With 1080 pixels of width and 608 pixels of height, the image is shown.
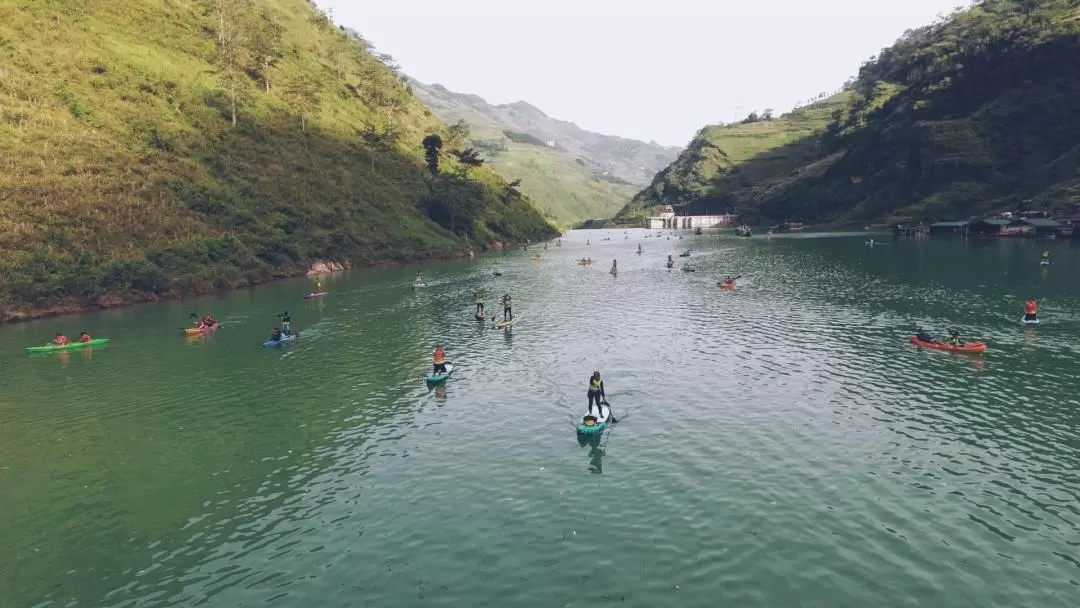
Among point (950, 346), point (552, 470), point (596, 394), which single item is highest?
point (596, 394)

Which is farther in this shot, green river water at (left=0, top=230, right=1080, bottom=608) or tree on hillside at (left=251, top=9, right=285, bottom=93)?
tree on hillside at (left=251, top=9, right=285, bottom=93)

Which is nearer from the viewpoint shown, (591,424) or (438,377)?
(591,424)

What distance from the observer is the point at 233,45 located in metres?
156

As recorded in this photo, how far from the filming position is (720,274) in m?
110

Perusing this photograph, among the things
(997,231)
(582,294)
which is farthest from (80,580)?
(997,231)

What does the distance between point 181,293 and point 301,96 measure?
9242 cm

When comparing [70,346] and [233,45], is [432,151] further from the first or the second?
[70,346]

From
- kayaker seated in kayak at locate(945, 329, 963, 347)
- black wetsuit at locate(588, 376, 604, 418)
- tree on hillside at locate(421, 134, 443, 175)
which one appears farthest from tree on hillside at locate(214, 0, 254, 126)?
kayaker seated in kayak at locate(945, 329, 963, 347)

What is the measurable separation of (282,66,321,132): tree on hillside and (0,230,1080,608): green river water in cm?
11714

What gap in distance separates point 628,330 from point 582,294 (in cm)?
2834

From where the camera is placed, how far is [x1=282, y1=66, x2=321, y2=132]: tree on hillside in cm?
15988

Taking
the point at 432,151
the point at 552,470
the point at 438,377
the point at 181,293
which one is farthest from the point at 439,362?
the point at 432,151

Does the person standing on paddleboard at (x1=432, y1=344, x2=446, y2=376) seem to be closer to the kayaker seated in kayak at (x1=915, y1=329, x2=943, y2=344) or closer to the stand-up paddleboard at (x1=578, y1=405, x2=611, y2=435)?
the stand-up paddleboard at (x1=578, y1=405, x2=611, y2=435)

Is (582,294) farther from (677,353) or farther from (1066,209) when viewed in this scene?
(1066,209)
